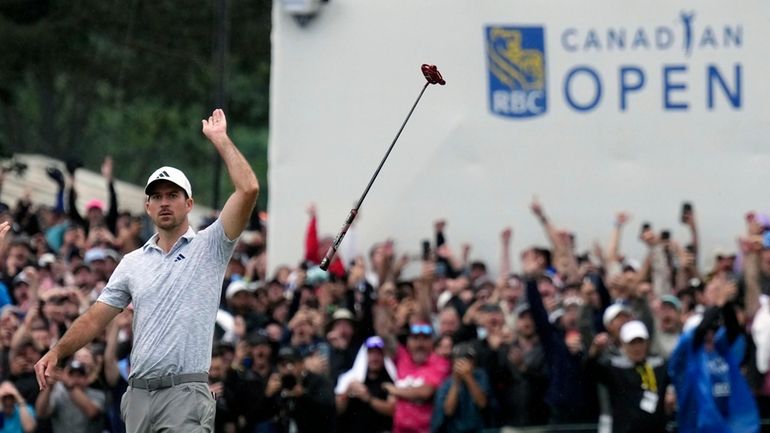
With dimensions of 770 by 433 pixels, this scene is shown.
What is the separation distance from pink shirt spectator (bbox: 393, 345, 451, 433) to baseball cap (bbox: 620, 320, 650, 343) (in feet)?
4.91

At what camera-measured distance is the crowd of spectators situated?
16031 mm

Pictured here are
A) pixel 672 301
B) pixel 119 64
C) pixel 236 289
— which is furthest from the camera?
pixel 119 64

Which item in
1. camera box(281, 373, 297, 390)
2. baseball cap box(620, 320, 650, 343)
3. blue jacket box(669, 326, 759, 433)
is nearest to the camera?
blue jacket box(669, 326, 759, 433)

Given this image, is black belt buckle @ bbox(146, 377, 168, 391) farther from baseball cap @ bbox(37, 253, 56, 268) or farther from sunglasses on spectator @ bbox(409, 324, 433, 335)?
baseball cap @ bbox(37, 253, 56, 268)

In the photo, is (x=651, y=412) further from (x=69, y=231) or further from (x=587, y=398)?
(x=69, y=231)

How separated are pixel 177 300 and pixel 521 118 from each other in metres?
12.5

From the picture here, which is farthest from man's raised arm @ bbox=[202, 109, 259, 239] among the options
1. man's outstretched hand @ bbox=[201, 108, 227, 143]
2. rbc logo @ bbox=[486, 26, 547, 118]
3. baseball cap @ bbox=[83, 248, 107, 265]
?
rbc logo @ bbox=[486, 26, 547, 118]

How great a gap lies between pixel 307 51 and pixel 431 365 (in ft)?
22.7

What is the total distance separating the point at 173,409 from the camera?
10.6 metres

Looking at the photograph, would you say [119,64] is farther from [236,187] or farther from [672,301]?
[236,187]

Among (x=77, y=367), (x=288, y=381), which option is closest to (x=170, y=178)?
(x=77, y=367)

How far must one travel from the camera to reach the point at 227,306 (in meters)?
19.0

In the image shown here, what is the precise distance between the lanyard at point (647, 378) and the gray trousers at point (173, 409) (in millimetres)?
6159

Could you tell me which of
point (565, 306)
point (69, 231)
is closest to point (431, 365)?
point (565, 306)
